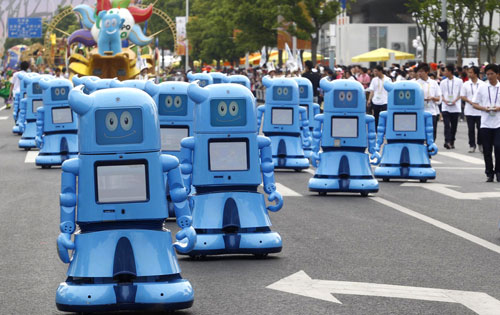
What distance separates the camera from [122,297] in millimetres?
8227

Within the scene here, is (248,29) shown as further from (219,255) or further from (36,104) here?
(219,255)

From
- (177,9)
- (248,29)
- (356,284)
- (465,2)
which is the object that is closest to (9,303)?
(356,284)

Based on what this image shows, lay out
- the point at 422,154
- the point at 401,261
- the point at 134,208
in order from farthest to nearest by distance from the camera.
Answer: the point at 422,154 → the point at 401,261 → the point at 134,208

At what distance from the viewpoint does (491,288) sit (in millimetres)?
9539

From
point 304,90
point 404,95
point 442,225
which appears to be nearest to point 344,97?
point 404,95

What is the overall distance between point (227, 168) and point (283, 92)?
10.8m

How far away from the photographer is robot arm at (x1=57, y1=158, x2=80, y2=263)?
8.26m

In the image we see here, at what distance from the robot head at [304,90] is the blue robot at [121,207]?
15.4 meters

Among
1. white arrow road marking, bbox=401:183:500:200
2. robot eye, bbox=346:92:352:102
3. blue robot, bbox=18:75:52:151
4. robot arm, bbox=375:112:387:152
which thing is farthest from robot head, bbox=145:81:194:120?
blue robot, bbox=18:75:52:151

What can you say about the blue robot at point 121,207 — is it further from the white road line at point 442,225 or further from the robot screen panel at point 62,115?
the robot screen panel at point 62,115

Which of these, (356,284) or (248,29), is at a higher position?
(248,29)

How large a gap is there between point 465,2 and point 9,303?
140 ft

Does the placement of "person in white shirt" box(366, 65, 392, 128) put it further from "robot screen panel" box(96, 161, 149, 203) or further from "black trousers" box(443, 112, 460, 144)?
"robot screen panel" box(96, 161, 149, 203)

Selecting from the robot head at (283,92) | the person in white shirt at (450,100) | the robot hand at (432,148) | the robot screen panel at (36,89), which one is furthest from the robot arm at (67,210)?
the person in white shirt at (450,100)
